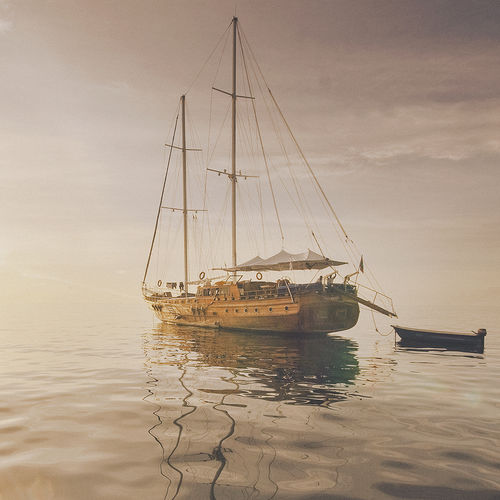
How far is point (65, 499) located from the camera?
5520 millimetres

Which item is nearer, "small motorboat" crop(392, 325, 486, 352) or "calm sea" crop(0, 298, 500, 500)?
"calm sea" crop(0, 298, 500, 500)

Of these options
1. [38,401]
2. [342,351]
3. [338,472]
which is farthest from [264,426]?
[342,351]

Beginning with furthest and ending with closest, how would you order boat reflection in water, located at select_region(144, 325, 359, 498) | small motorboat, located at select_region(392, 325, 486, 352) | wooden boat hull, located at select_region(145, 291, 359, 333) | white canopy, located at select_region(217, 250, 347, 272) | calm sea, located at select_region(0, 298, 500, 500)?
white canopy, located at select_region(217, 250, 347, 272), wooden boat hull, located at select_region(145, 291, 359, 333), small motorboat, located at select_region(392, 325, 486, 352), boat reflection in water, located at select_region(144, 325, 359, 498), calm sea, located at select_region(0, 298, 500, 500)

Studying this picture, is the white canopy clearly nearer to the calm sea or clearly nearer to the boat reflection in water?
the boat reflection in water

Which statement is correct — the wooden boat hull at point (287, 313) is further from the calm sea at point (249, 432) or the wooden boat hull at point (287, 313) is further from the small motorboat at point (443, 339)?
the calm sea at point (249, 432)

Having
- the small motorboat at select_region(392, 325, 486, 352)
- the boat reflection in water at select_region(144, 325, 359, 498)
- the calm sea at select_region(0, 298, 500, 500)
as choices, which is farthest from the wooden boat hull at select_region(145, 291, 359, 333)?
the calm sea at select_region(0, 298, 500, 500)

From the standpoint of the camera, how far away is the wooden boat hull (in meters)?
29.5

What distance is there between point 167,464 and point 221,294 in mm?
28045

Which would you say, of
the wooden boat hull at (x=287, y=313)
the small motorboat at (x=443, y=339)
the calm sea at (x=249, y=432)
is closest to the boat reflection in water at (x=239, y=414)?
the calm sea at (x=249, y=432)

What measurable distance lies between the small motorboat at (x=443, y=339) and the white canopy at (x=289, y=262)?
8.23m

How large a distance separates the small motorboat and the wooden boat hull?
4898 mm

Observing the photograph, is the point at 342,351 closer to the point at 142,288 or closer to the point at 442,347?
the point at 442,347

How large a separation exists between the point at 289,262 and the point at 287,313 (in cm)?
474

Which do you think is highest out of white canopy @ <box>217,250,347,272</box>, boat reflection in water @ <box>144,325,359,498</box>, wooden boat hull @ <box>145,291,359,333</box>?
white canopy @ <box>217,250,347,272</box>
